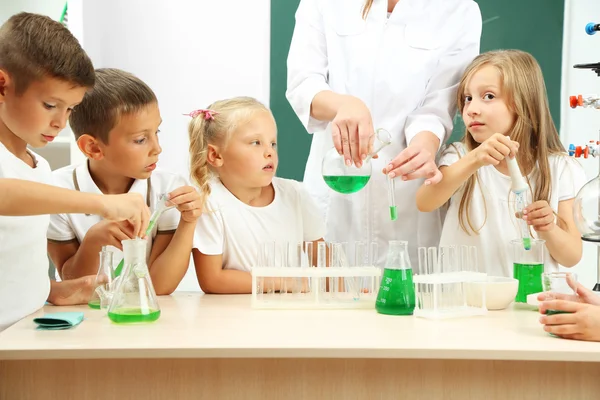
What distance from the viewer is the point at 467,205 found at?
1.93m

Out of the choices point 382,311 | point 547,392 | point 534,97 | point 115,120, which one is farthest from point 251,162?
point 547,392

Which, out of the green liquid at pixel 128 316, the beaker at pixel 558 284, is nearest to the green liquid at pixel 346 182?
the beaker at pixel 558 284

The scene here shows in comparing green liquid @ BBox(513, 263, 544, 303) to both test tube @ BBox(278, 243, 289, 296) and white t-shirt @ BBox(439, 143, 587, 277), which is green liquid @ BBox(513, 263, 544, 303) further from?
test tube @ BBox(278, 243, 289, 296)

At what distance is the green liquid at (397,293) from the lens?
1.41m

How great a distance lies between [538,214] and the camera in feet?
5.76

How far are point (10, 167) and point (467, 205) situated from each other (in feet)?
4.00

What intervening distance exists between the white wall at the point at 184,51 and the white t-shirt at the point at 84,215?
1203 millimetres

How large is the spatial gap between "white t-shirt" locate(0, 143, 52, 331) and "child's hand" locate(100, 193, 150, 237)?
257 mm

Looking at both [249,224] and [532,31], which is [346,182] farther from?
[532,31]

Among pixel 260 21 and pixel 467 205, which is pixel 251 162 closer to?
pixel 467 205

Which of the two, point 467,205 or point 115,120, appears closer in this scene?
point 115,120

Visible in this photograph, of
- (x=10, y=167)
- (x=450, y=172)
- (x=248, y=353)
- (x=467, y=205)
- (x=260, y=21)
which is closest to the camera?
(x=248, y=353)

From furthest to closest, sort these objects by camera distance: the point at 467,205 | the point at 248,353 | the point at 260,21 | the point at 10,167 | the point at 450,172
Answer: the point at 260,21 → the point at 467,205 → the point at 450,172 → the point at 10,167 → the point at 248,353

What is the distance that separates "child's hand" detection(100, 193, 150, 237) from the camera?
1.29 m
